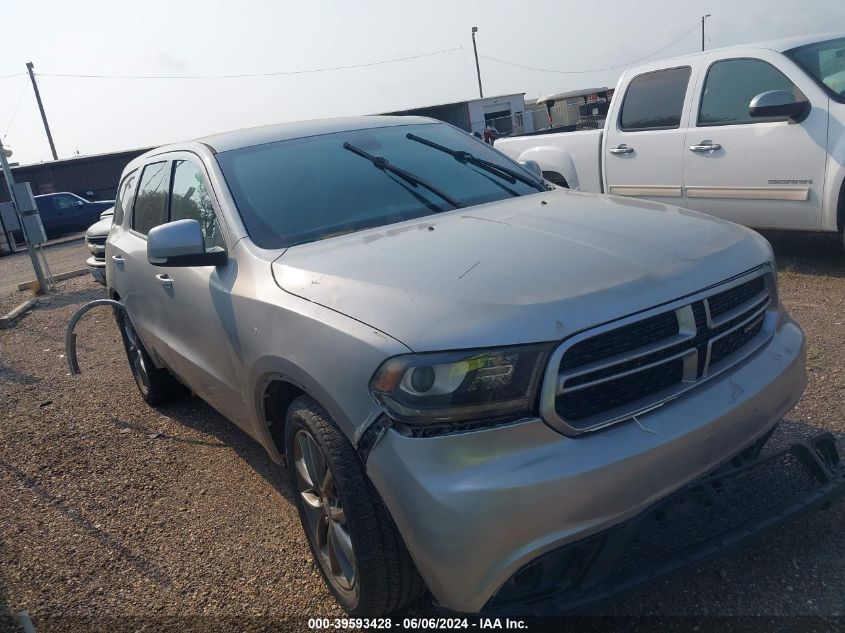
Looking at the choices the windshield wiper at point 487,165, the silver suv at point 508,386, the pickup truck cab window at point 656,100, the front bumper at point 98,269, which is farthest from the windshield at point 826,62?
the front bumper at point 98,269

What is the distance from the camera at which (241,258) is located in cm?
315

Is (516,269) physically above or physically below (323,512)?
above

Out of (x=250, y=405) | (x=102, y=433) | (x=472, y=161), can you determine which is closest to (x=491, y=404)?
(x=250, y=405)

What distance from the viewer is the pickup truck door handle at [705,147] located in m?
6.50

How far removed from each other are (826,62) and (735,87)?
2.28 feet

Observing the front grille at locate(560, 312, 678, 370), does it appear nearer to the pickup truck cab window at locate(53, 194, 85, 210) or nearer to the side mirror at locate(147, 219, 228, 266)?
the side mirror at locate(147, 219, 228, 266)

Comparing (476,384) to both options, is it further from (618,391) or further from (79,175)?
(79,175)

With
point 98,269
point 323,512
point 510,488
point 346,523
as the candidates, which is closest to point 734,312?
point 510,488

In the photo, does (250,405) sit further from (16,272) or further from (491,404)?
(16,272)

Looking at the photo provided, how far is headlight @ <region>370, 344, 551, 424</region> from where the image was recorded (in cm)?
213

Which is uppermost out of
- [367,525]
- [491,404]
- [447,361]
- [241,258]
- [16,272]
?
[241,258]

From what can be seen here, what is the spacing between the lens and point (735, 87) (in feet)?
21.3

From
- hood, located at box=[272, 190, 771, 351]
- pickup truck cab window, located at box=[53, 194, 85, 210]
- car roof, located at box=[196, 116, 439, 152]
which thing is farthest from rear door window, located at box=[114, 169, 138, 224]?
pickup truck cab window, located at box=[53, 194, 85, 210]

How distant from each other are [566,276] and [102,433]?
393 cm
